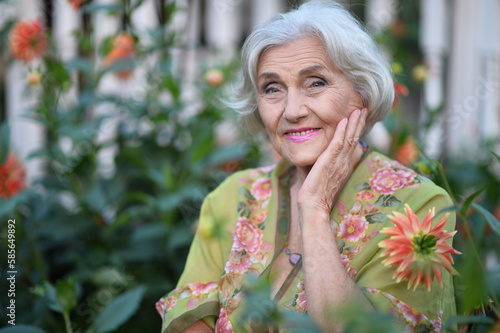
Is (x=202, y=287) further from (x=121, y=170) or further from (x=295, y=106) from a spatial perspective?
(x=121, y=170)

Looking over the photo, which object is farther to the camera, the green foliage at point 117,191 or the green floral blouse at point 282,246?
the green foliage at point 117,191

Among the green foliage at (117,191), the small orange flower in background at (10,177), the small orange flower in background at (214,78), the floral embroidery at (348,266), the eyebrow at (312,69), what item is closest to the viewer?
the floral embroidery at (348,266)

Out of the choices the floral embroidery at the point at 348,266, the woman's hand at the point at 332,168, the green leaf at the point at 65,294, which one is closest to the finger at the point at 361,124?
the woman's hand at the point at 332,168

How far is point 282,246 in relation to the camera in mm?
1597

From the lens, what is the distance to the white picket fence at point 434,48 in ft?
13.2

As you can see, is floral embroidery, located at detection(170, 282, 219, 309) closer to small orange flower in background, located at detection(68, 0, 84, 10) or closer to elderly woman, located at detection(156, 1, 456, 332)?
elderly woman, located at detection(156, 1, 456, 332)

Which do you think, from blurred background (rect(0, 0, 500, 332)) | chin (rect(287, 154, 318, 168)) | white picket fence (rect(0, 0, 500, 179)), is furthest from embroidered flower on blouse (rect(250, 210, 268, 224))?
white picket fence (rect(0, 0, 500, 179))

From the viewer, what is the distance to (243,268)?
1612 mm

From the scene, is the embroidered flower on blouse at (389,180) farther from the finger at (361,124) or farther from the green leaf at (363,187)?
the finger at (361,124)

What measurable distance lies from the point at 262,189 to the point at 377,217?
0.45m

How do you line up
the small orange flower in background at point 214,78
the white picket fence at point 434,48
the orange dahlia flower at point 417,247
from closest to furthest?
1. the orange dahlia flower at point 417,247
2. the small orange flower in background at point 214,78
3. the white picket fence at point 434,48

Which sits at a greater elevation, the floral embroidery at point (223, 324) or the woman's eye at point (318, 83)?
the woman's eye at point (318, 83)

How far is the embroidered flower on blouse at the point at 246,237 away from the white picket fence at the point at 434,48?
7.29 feet

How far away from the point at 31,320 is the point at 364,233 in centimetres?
146
